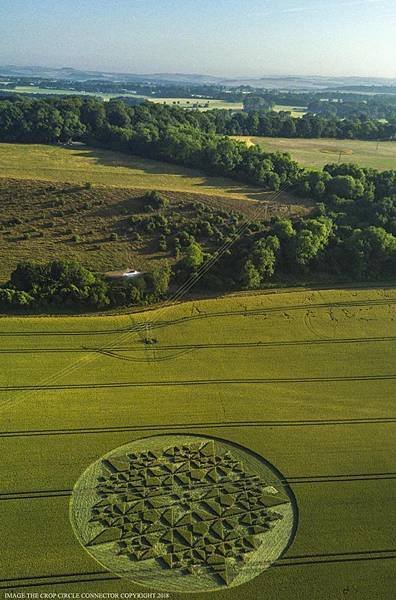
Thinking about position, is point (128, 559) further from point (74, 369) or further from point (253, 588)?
point (74, 369)

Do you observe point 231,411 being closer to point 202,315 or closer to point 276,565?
point 276,565

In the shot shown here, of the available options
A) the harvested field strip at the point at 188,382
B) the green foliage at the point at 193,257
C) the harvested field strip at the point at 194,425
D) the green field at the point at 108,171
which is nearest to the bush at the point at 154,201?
the green field at the point at 108,171

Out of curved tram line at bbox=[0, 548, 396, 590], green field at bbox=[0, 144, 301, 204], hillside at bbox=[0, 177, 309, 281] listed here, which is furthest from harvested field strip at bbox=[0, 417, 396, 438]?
green field at bbox=[0, 144, 301, 204]

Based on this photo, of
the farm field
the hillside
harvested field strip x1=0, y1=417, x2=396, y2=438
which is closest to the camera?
the farm field

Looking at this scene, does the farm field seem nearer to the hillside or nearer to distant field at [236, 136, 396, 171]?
the hillside

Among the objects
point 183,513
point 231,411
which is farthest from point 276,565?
point 231,411
